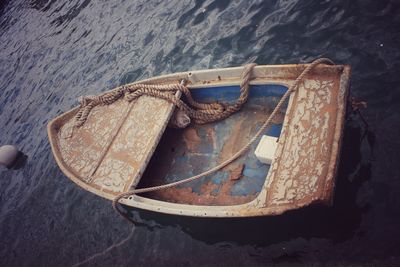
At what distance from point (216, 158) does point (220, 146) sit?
27 centimetres

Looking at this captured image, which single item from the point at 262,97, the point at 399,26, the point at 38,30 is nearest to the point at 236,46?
the point at 262,97

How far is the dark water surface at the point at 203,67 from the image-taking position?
14.9 ft

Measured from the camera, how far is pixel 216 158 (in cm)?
560

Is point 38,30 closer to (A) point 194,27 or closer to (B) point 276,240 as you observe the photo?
(A) point 194,27

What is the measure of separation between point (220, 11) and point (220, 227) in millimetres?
7132

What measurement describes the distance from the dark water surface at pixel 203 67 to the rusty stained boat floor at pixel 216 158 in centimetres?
55

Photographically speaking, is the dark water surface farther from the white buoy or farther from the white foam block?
the white foam block

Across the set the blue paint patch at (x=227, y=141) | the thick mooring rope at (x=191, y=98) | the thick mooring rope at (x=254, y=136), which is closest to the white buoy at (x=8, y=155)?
the thick mooring rope at (x=191, y=98)

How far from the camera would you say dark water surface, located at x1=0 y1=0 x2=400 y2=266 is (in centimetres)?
454

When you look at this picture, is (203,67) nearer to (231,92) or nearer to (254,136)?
(231,92)

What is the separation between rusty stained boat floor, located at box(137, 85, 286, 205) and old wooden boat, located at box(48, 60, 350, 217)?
2cm

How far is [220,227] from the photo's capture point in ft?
17.0

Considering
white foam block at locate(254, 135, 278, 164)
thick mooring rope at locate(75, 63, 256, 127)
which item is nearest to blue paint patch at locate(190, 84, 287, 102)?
thick mooring rope at locate(75, 63, 256, 127)

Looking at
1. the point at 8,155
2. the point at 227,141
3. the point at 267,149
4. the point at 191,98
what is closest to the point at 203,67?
the point at 191,98
